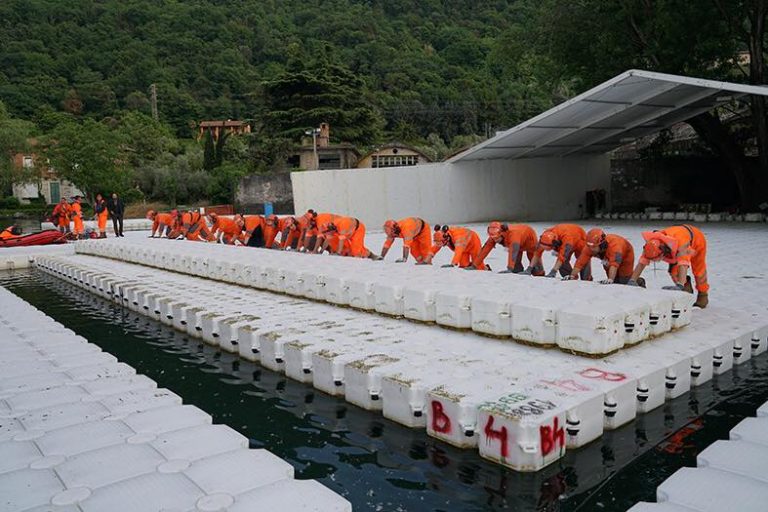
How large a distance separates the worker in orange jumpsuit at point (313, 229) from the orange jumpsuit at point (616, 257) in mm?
5765

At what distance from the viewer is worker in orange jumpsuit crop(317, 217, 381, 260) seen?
1260 centimetres

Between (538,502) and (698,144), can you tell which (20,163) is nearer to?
(698,144)

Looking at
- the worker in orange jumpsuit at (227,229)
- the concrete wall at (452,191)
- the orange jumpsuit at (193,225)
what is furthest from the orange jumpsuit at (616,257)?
the concrete wall at (452,191)

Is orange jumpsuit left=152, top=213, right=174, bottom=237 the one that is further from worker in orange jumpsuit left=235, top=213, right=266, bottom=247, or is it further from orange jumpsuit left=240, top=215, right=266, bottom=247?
orange jumpsuit left=240, top=215, right=266, bottom=247

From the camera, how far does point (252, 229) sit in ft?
52.4

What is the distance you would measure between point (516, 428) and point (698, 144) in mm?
27254

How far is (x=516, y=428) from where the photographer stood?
4.35 meters

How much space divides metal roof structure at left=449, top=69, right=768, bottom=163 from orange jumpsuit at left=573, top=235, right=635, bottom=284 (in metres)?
7.91

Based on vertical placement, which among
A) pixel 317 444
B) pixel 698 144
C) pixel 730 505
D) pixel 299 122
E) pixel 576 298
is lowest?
pixel 317 444

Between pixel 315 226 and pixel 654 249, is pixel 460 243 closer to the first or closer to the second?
pixel 654 249

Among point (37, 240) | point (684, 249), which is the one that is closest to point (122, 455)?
point (684, 249)

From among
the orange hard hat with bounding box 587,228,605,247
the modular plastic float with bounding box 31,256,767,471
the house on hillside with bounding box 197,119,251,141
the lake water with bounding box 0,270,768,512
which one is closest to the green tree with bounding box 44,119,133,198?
the house on hillside with bounding box 197,119,251,141

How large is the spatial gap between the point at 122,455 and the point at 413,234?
25.2 ft

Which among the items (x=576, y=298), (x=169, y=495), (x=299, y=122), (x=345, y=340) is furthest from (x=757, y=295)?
(x=299, y=122)
